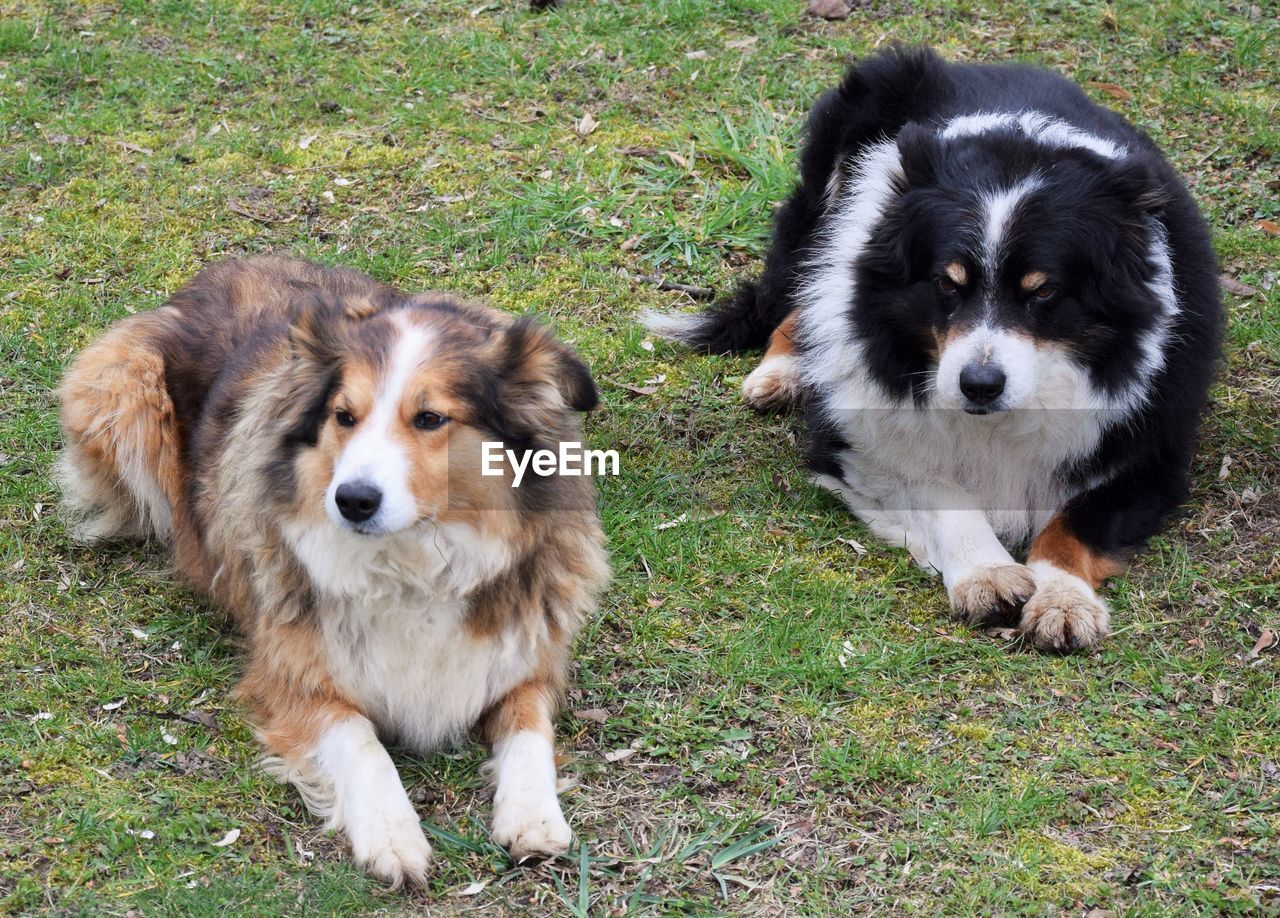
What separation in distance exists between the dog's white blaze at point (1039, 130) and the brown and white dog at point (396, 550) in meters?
1.76

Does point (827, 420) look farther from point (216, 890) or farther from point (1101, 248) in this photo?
point (216, 890)

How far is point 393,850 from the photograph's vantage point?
3.22 m

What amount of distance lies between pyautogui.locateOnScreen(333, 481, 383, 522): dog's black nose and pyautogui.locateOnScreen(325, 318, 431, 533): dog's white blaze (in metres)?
0.01

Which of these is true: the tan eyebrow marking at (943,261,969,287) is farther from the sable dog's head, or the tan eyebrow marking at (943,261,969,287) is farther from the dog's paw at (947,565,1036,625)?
the sable dog's head

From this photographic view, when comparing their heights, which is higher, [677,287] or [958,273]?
[958,273]

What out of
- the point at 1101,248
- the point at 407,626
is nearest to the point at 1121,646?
the point at 1101,248

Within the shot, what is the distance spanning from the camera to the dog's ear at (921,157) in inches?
172

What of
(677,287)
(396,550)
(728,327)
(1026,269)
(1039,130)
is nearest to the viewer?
(396,550)

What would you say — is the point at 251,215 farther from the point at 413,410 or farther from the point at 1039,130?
the point at 1039,130

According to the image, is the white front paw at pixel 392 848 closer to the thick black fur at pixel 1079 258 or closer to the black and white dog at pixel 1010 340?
the black and white dog at pixel 1010 340

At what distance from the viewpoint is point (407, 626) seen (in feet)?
11.7

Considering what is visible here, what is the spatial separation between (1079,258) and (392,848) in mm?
2585

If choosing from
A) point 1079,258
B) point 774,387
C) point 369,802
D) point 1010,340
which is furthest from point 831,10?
point 369,802

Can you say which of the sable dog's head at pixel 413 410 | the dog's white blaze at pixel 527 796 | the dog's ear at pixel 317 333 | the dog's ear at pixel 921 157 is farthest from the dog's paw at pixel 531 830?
the dog's ear at pixel 921 157
